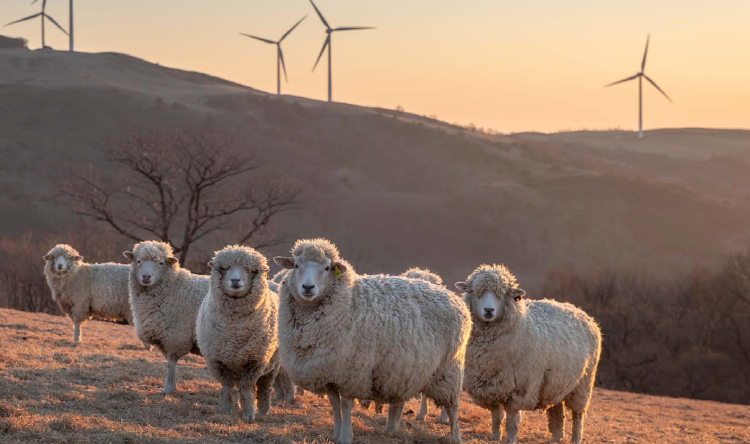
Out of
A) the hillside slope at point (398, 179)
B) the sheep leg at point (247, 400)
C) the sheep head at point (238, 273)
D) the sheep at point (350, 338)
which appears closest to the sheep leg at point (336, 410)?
the sheep at point (350, 338)

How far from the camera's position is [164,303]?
14.2 meters

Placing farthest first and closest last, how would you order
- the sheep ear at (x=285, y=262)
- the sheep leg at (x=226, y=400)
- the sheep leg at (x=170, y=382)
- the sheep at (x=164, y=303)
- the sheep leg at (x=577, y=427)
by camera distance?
the sheep leg at (x=577, y=427) < the sheep at (x=164, y=303) < the sheep leg at (x=170, y=382) < the sheep leg at (x=226, y=400) < the sheep ear at (x=285, y=262)

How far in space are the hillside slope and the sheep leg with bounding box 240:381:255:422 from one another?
57061 millimetres

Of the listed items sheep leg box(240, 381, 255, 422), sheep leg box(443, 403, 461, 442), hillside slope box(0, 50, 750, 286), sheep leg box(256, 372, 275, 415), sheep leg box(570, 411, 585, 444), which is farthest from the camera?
hillside slope box(0, 50, 750, 286)

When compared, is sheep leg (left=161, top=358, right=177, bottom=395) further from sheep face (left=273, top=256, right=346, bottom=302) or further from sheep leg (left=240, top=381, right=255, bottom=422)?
sheep face (left=273, top=256, right=346, bottom=302)

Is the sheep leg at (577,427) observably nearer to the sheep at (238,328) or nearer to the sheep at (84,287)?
the sheep at (238,328)

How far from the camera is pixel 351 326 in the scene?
35.2ft

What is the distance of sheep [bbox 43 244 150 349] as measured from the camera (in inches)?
829

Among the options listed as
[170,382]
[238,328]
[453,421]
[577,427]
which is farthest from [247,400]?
[577,427]

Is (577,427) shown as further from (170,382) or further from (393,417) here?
(170,382)

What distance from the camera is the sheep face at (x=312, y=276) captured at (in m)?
10.4

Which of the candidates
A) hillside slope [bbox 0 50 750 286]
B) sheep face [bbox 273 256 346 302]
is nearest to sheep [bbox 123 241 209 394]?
sheep face [bbox 273 256 346 302]

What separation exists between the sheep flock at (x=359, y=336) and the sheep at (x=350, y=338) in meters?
0.01

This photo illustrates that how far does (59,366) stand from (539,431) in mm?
8857
